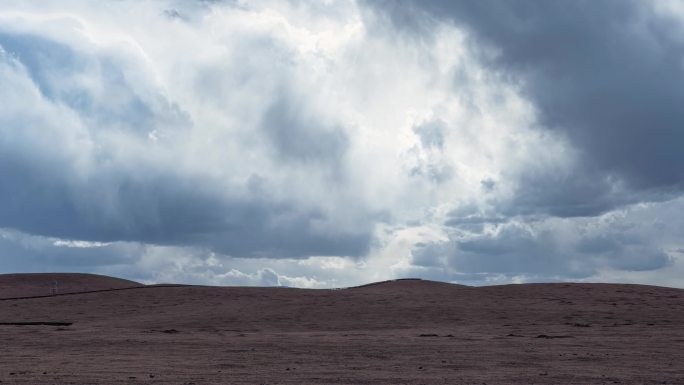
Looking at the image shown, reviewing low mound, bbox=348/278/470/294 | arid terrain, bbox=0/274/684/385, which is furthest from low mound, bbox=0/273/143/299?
low mound, bbox=348/278/470/294

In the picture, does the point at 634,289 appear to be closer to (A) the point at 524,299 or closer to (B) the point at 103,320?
(A) the point at 524,299

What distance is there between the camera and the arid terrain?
62.0ft

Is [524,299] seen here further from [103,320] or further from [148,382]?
[148,382]

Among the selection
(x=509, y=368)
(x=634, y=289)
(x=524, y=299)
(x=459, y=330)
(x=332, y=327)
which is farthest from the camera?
(x=634, y=289)

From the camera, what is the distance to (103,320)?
38125mm

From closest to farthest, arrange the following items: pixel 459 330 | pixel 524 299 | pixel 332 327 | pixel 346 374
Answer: pixel 346 374 < pixel 459 330 < pixel 332 327 < pixel 524 299

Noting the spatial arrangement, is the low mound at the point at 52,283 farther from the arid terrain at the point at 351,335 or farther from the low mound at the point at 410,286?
the low mound at the point at 410,286

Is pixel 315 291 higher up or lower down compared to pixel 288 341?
higher up

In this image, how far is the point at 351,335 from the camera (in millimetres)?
29859

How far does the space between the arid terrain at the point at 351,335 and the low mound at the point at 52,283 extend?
2.89 feet

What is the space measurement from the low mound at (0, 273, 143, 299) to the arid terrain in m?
0.88

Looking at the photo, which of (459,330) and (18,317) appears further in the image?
(18,317)

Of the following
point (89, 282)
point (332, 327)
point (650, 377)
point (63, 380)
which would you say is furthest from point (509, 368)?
point (89, 282)

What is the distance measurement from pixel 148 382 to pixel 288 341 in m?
10.4
